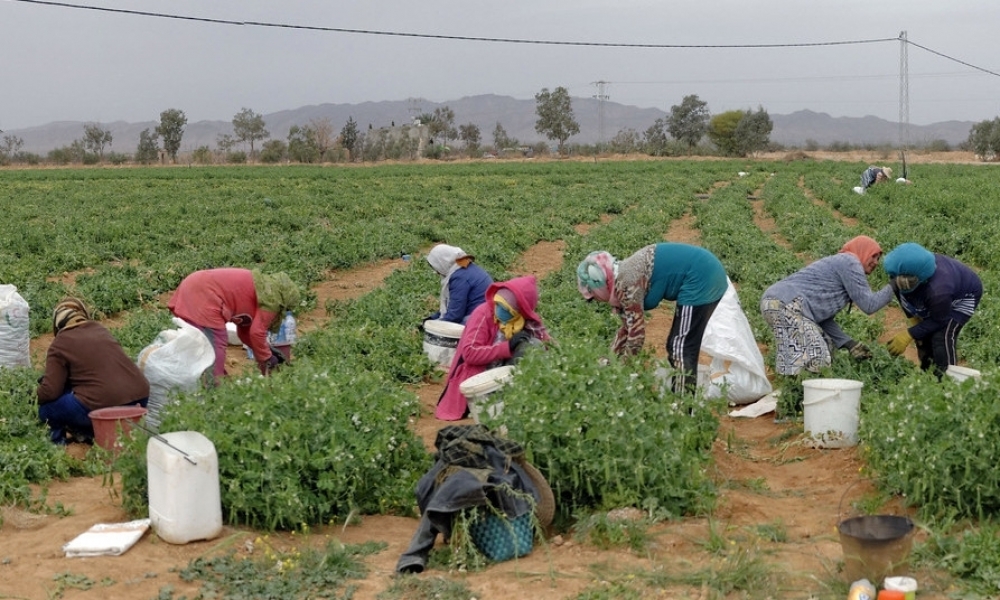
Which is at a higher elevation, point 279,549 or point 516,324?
point 516,324

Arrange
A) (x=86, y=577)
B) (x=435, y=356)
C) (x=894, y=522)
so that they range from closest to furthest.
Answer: (x=894, y=522), (x=86, y=577), (x=435, y=356)

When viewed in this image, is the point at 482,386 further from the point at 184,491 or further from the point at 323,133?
the point at 323,133

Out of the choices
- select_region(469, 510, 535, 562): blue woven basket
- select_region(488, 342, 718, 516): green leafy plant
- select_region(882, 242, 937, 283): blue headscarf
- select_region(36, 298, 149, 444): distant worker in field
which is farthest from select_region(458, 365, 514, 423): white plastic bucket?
select_region(882, 242, 937, 283): blue headscarf

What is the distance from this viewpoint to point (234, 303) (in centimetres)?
794

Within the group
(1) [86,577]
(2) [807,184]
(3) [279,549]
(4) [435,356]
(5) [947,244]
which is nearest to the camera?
(1) [86,577]

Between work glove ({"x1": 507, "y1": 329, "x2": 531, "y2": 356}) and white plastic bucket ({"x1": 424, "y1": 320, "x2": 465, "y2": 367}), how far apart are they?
1.36 metres

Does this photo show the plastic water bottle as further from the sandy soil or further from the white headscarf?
the sandy soil

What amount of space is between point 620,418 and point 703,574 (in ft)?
3.53

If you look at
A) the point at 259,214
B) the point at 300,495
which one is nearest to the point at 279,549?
A: the point at 300,495

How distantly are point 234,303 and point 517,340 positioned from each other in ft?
7.14

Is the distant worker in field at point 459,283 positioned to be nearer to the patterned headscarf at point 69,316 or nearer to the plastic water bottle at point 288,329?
the plastic water bottle at point 288,329

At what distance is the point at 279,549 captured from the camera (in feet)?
16.2

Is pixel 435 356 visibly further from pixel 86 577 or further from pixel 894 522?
→ pixel 894 522

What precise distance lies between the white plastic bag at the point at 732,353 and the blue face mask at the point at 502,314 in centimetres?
139
